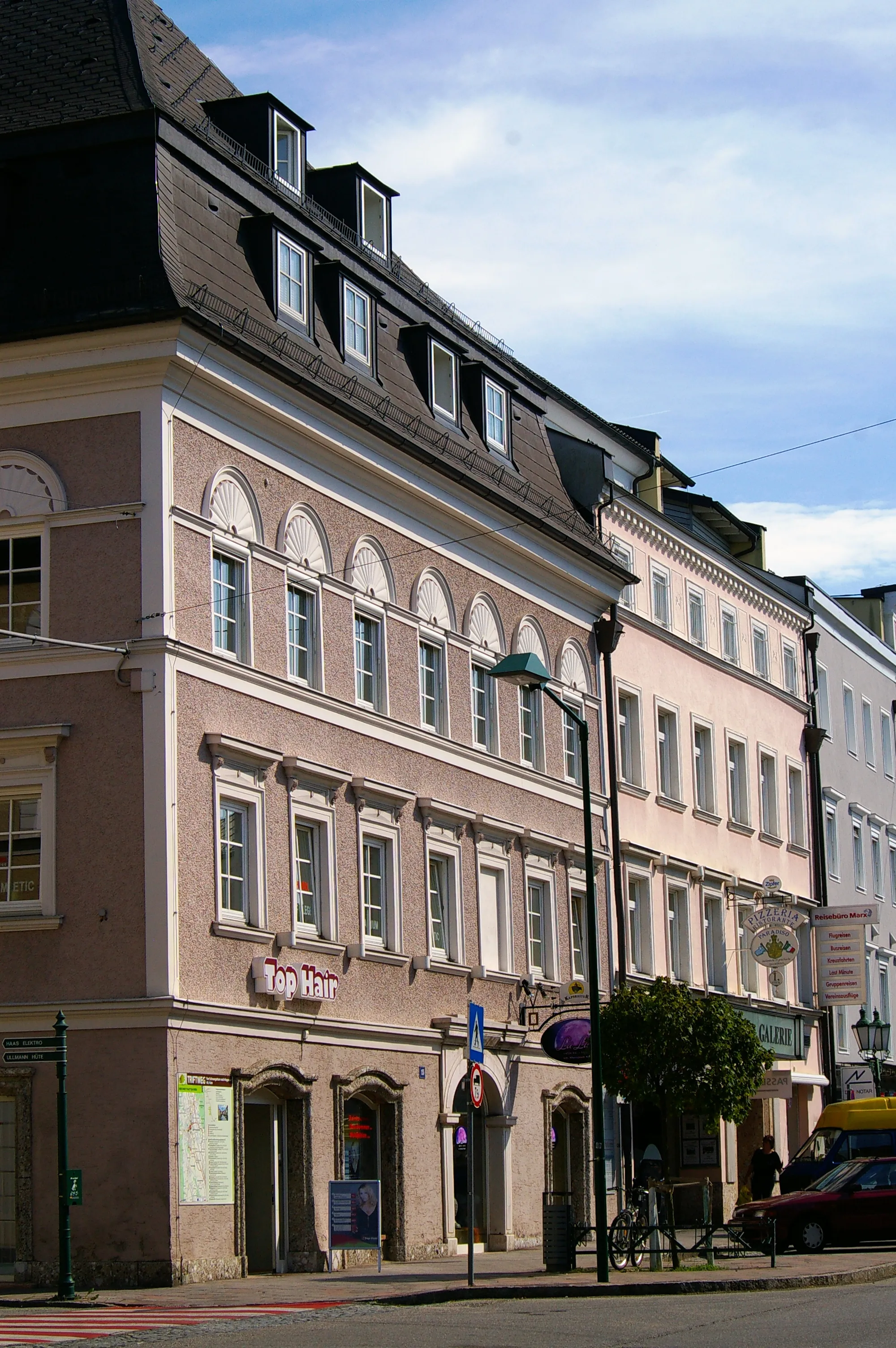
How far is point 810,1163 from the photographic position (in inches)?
1409

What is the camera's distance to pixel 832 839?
52.6 meters

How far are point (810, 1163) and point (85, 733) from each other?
16.4 metres

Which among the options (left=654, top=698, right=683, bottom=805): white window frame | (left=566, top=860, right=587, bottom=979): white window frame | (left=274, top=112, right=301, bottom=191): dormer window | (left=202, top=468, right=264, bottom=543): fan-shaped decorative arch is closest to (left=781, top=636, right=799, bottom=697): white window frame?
(left=654, top=698, right=683, bottom=805): white window frame

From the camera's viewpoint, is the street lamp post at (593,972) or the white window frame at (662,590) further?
the white window frame at (662,590)

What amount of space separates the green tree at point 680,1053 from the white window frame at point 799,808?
71.1ft

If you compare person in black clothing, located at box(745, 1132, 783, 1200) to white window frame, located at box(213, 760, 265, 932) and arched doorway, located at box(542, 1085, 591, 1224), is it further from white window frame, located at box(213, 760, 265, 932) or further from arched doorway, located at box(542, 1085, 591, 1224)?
white window frame, located at box(213, 760, 265, 932)

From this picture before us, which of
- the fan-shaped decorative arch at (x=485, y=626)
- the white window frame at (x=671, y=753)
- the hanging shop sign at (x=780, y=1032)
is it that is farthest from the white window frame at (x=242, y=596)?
the hanging shop sign at (x=780, y=1032)

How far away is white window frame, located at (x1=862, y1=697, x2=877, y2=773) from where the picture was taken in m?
56.6

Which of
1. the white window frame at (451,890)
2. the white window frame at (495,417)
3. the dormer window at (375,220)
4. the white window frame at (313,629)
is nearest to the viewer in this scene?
the white window frame at (313,629)

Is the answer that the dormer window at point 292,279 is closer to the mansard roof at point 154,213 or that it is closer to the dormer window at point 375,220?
the mansard roof at point 154,213

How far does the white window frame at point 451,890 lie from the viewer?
31.9 m

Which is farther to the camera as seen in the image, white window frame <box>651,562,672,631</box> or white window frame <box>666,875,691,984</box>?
white window frame <box>651,562,672,631</box>

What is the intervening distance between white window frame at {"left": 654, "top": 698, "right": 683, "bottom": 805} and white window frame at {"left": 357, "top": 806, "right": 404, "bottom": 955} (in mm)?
12221

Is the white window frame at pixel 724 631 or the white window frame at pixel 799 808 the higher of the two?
the white window frame at pixel 724 631
